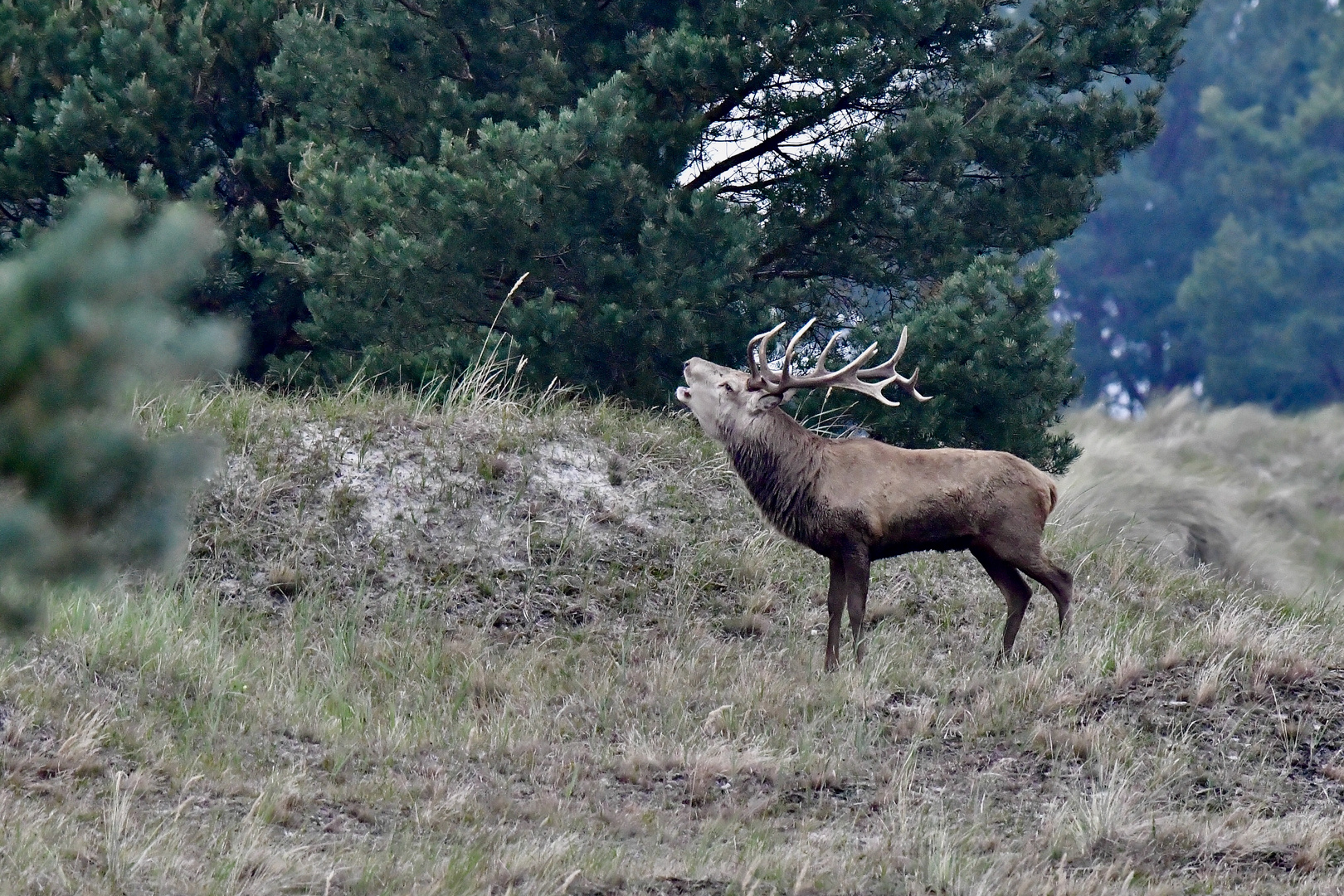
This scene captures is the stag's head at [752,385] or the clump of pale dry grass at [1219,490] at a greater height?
the stag's head at [752,385]

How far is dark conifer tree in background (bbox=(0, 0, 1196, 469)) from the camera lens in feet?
35.5

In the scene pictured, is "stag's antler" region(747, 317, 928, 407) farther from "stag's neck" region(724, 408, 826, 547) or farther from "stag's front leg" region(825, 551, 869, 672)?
"stag's front leg" region(825, 551, 869, 672)

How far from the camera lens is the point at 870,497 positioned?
300 inches

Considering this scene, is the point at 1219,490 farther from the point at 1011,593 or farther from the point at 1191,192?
the point at 1191,192

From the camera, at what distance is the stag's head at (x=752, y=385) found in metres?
7.96

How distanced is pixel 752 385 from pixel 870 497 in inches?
36.7

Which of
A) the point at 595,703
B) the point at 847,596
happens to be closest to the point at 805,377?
the point at 847,596

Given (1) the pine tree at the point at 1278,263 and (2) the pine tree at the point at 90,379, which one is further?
(1) the pine tree at the point at 1278,263

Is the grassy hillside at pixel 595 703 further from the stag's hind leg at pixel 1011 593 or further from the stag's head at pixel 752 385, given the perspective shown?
the stag's head at pixel 752 385

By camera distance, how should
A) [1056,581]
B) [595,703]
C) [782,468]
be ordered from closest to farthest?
[595,703]
[782,468]
[1056,581]

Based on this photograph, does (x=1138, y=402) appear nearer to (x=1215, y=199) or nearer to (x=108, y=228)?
(x=1215, y=199)

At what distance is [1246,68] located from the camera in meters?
38.4

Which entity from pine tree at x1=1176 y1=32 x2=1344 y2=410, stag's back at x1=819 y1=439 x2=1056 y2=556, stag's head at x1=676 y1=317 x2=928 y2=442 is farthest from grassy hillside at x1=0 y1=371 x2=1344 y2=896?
pine tree at x1=1176 y1=32 x2=1344 y2=410

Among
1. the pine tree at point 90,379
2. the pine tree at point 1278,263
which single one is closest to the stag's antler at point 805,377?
the pine tree at point 90,379
